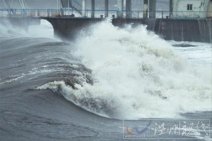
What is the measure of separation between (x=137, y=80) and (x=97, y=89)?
3.59 m

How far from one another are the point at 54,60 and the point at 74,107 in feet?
25.0

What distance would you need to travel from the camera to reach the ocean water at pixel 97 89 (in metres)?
13.7

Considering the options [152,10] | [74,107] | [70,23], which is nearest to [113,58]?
[74,107]

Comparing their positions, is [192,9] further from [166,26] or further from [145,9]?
[166,26]

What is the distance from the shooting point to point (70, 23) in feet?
199

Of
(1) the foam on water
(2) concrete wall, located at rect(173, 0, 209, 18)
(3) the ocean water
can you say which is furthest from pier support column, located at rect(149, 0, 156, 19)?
(3) the ocean water

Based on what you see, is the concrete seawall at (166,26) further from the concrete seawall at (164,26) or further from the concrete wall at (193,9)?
the concrete wall at (193,9)

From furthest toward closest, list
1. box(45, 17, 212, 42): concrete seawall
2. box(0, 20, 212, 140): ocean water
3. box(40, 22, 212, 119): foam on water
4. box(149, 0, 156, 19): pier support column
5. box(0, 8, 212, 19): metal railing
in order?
box(149, 0, 156, 19): pier support column < box(0, 8, 212, 19): metal railing < box(45, 17, 212, 42): concrete seawall < box(40, 22, 212, 119): foam on water < box(0, 20, 212, 140): ocean water

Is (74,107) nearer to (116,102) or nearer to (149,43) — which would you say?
(116,102)

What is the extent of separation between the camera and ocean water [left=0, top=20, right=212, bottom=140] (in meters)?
13.7

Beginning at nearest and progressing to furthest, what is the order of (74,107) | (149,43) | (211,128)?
(211,128), (74,107), (149,43)

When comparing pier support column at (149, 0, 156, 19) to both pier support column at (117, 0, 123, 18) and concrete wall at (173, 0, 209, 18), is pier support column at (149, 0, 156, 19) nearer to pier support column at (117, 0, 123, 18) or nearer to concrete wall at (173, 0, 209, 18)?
concrete wall at (173, 0, 209, 18)

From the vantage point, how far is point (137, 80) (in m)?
20.0

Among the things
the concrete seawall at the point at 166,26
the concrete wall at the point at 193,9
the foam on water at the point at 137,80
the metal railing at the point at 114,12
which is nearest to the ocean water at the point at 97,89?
the foam on water at the point at 137,80
